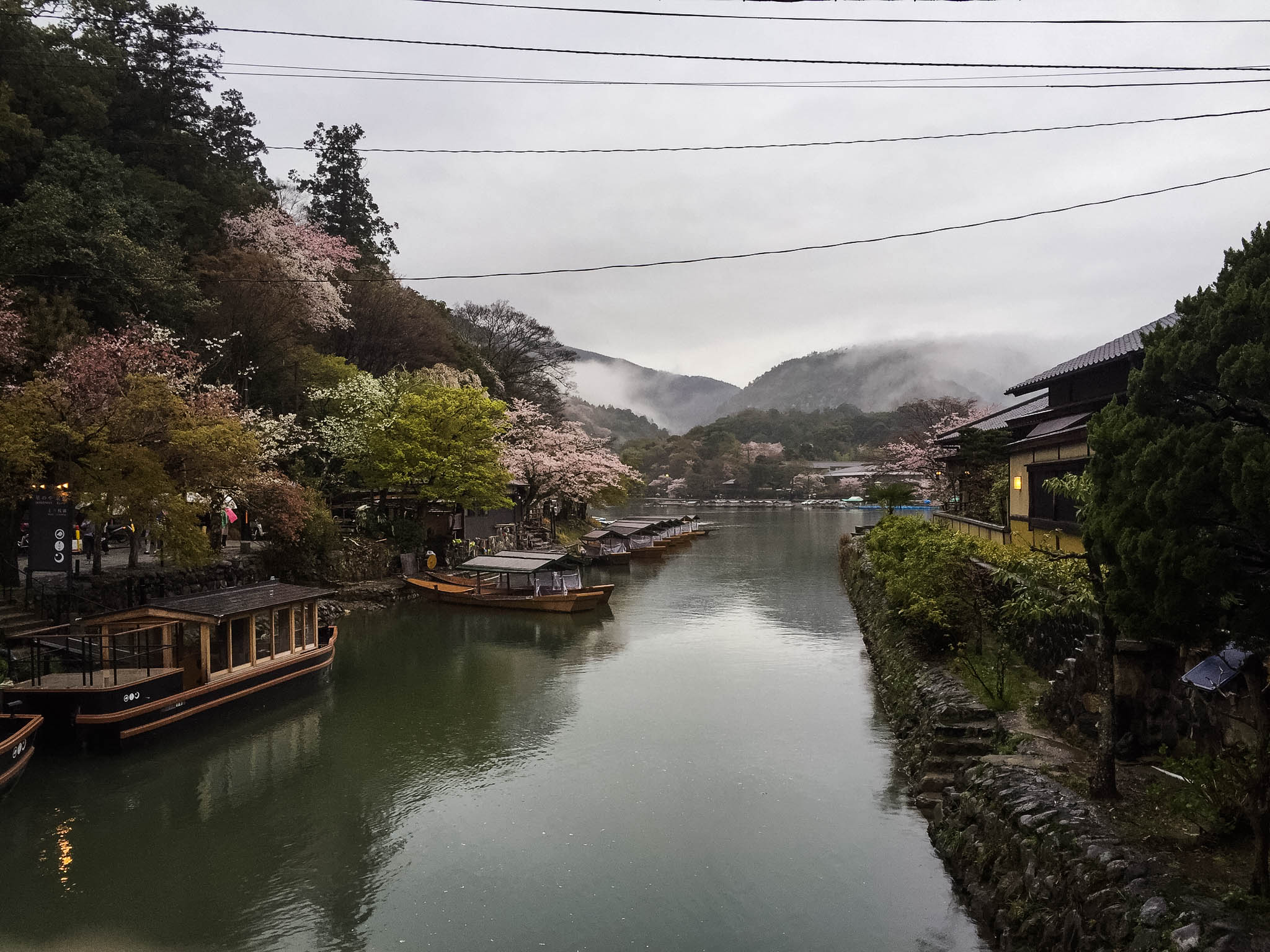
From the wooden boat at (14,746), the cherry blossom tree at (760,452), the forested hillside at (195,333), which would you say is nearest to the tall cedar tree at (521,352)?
the forested hillside at (195,333)

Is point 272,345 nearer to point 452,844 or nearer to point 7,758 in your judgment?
point 7,758

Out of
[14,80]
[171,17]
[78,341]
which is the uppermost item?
[171,17]

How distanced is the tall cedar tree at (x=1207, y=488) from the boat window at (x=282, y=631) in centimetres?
1731

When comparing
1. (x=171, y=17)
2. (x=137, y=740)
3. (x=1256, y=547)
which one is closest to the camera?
(x=1256, y=547)

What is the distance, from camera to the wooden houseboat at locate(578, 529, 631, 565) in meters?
47.2

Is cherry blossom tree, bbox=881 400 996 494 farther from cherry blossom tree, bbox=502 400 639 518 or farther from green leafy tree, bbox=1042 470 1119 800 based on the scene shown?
green leafy tree, bbox=1042 470 1119 800

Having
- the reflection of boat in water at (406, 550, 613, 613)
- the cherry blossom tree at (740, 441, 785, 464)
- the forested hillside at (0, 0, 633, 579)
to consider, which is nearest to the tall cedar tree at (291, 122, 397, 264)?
the forested hillside at (0, 0, 633, 579)

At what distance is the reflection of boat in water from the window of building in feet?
53.1

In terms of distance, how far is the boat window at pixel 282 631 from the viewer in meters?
19.1

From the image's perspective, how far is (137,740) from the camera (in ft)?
50.4

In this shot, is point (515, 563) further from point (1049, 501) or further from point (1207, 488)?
point (1207, 488)

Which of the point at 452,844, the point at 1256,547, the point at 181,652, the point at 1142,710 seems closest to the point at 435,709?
the point at 181,652

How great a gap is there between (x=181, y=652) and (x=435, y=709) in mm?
5513

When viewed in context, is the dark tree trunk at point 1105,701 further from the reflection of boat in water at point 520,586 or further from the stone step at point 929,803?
the reflection of boat in water at point 520,586
